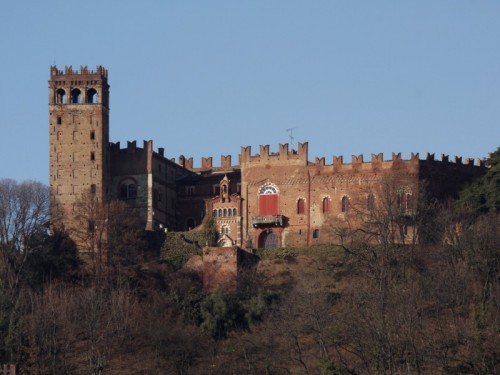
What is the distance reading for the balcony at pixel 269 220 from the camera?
9275 cm

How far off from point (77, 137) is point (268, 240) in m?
11.9

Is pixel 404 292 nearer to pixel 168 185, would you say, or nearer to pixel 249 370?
pixel 249 370

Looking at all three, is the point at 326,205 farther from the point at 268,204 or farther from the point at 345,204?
the point at 268,204

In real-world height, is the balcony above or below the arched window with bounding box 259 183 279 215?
below

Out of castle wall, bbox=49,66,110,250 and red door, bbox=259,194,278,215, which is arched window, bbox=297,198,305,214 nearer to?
red door, bbox=259,194,278,215

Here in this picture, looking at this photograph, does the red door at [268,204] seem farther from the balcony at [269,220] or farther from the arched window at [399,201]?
the arched window at [399,201]

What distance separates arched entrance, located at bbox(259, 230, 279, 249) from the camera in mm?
92750

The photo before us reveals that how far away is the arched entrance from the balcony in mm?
506

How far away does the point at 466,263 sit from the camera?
77250 millimetres

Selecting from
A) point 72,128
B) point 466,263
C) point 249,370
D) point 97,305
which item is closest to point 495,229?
point 466,263

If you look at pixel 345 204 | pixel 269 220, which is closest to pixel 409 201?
pixel 345 204

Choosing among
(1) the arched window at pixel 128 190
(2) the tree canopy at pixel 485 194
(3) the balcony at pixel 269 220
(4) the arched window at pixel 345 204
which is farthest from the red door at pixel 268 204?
(2) the tree canopy at pixel 485 194

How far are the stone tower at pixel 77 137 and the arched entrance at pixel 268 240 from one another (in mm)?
8950

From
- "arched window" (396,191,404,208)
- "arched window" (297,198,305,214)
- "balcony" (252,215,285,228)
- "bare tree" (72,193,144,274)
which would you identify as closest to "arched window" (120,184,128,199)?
"bare tree" (72,193,144,274)
